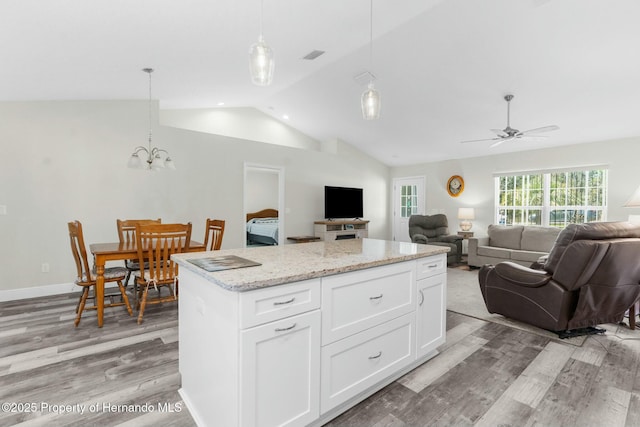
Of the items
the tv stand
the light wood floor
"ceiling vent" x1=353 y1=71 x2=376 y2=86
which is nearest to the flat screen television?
the tv stand

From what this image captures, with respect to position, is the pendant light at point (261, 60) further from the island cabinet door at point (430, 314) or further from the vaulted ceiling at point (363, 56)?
the island cabinet door at point (430, 314)

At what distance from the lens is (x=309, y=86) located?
5.19m

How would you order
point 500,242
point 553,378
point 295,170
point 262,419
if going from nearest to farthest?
point 262,419
point 553,378
point 500,242
point 295,170

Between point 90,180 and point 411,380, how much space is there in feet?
15.0

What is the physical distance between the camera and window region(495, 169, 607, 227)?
537 cm

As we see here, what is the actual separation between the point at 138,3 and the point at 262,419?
9.05 feet

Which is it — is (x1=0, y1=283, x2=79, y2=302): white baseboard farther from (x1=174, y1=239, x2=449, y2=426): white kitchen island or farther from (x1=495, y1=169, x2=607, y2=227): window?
(x1=495, y1=169, x2=607, y2=227): window

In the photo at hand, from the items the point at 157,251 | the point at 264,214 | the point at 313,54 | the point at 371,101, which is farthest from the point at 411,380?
the point at 264,214

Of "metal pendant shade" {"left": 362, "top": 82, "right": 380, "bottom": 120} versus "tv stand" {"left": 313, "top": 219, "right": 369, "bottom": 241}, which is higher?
"metal pendant shade" {"left": 362, "top": 82, "right": 380, "bottom": 120}

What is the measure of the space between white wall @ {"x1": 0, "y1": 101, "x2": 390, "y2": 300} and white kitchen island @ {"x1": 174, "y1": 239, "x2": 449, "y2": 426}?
10.6ft

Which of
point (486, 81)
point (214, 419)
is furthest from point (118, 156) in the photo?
point (486, 81)

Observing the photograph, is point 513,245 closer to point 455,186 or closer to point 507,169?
point 507,169

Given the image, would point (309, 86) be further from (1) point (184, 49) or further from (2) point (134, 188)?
(2) point (134, 188)

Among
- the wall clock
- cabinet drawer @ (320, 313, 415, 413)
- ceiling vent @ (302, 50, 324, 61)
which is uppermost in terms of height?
ceiling vent @ (302, 50, 324, 61)
